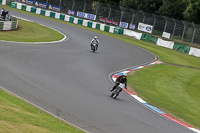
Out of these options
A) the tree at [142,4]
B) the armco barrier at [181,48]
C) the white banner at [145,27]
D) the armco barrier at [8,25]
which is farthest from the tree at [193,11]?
the armco barrier at [8,25]

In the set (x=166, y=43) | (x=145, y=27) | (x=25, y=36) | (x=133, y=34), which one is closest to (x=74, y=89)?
(x=25, y=36)

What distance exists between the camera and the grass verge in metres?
16.7

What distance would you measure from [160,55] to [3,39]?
17508 millimetres

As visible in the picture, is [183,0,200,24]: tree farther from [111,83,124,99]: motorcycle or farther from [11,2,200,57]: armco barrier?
[111,83,124,99]: motorcycle

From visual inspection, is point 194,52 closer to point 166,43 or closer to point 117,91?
point 166,43

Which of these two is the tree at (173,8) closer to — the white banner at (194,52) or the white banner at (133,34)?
the white banner at (133,34)

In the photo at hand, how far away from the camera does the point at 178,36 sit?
49.1 meters

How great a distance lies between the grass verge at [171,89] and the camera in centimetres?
1674

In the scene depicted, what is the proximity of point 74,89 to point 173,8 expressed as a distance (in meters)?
54.1

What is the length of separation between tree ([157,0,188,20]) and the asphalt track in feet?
141

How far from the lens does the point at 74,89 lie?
1570cm

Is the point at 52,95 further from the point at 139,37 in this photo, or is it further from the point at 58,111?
the point at 139,37

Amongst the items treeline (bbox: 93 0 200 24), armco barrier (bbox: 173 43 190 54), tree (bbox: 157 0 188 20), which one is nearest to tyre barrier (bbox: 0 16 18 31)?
armco barrier (bbox: 173 43 190 54)

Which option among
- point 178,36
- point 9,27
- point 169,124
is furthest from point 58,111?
point 178,36
